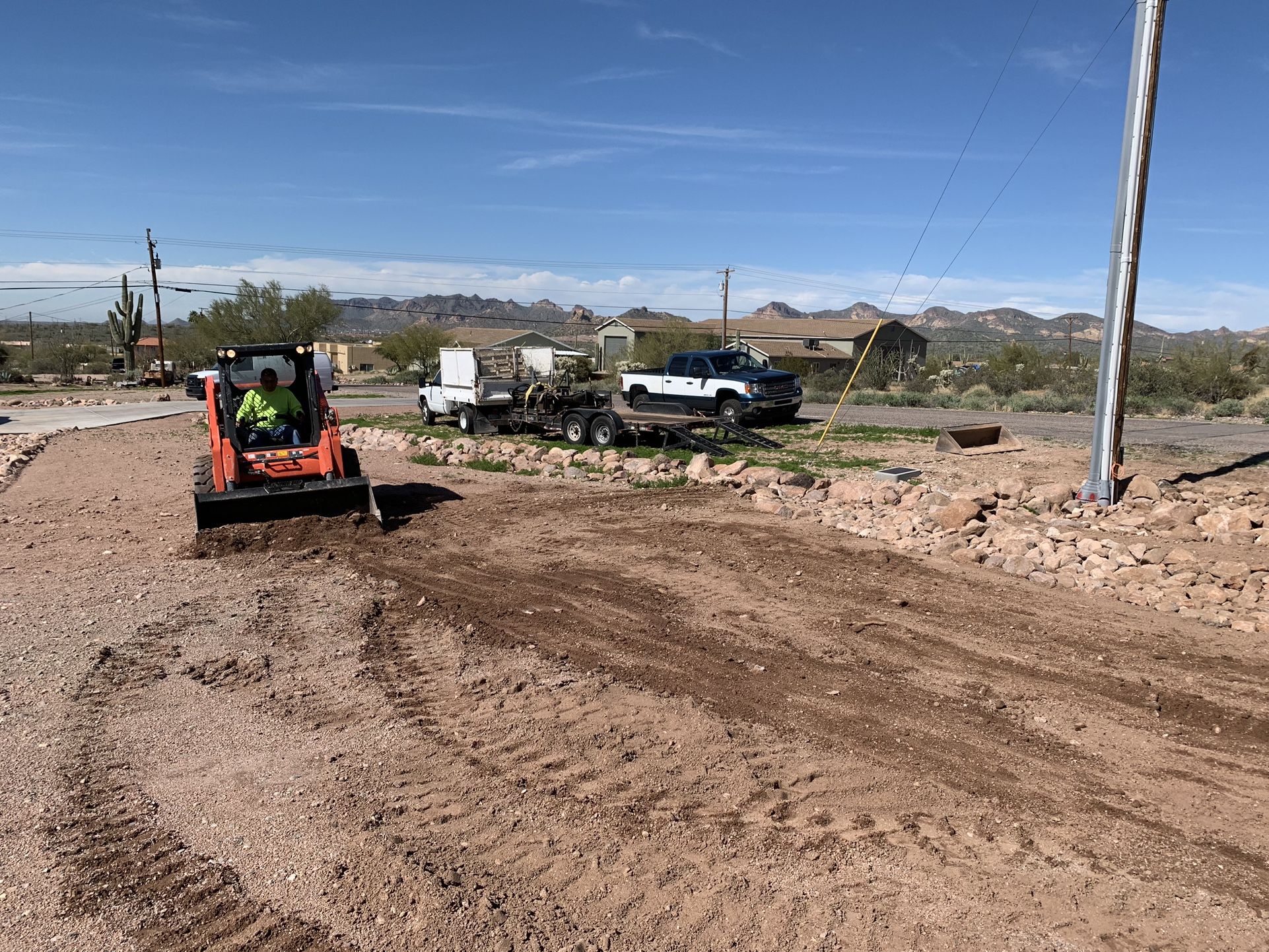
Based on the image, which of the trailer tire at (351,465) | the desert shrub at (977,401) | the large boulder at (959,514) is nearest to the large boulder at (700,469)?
the large boulder at (959,514)

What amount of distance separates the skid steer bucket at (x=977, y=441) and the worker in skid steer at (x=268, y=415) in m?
11.8

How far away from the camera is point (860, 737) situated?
534 cm

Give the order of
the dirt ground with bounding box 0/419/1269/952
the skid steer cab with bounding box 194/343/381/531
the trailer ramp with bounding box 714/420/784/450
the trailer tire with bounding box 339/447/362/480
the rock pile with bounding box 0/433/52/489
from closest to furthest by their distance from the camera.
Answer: the dirt ground with bounding box 0/419/1269/952 → the skid steer cab with bounding box 194/343/381/531 → the trailer tire with bounding box 339/447/362/480 → the rock pile with bounding box 0/433/52/489 → the trailer ramp with bounding box 714/420/784/450

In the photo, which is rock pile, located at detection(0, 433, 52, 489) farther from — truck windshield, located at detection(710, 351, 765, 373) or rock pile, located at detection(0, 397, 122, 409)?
truck windshield, located at detection(710, 351, 765, 373)

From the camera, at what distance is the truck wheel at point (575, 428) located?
62.8ft

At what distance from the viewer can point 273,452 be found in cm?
1091

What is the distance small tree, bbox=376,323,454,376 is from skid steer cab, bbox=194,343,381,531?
62935mm

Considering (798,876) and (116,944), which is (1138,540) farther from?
(116,944)

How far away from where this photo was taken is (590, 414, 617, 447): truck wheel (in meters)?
18.4

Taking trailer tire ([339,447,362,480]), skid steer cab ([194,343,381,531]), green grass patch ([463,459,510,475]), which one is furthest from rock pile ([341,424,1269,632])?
skid steer cab ([194,343,381,531])

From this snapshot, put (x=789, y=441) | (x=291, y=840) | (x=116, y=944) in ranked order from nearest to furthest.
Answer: (x=116, y=944) < (x=291, y=840) < (x=789, y=441)

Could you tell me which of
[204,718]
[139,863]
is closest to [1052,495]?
[204,718]

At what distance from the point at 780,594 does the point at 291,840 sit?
5132 millimetres

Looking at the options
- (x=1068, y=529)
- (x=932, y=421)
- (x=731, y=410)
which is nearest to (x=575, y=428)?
(x=731, y=410)
